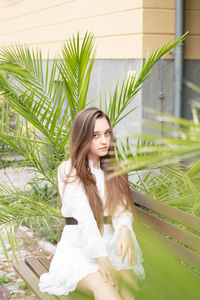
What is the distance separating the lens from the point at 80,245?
237cm

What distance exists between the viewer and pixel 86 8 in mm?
5934

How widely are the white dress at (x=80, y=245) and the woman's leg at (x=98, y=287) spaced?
0.03 metres

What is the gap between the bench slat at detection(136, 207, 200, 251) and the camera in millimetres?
1990

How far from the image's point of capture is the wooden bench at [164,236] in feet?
6.69

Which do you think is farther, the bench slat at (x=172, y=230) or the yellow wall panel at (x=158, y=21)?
the yellow wall panel at (x=158, y=21)

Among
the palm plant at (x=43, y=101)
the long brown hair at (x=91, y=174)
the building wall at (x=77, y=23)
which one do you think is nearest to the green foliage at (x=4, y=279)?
the palm plant at (x=43, y=101)

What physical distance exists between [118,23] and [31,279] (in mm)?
3398

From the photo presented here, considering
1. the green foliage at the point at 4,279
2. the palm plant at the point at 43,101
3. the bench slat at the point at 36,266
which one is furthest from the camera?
the green foliage at the point at 4,279

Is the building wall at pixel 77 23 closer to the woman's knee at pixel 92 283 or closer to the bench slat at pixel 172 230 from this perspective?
the bench slat at pixel 172 230

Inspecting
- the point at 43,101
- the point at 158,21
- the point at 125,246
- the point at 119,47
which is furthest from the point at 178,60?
the point at 125,246

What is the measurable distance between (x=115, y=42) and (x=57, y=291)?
3.58 metres

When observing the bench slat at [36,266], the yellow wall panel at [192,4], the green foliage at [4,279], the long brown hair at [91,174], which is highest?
the yellow wall panel at [192,4]

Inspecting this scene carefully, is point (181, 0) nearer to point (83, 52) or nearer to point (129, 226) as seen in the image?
point (83, 52)

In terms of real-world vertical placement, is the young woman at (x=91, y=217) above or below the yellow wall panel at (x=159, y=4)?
below
